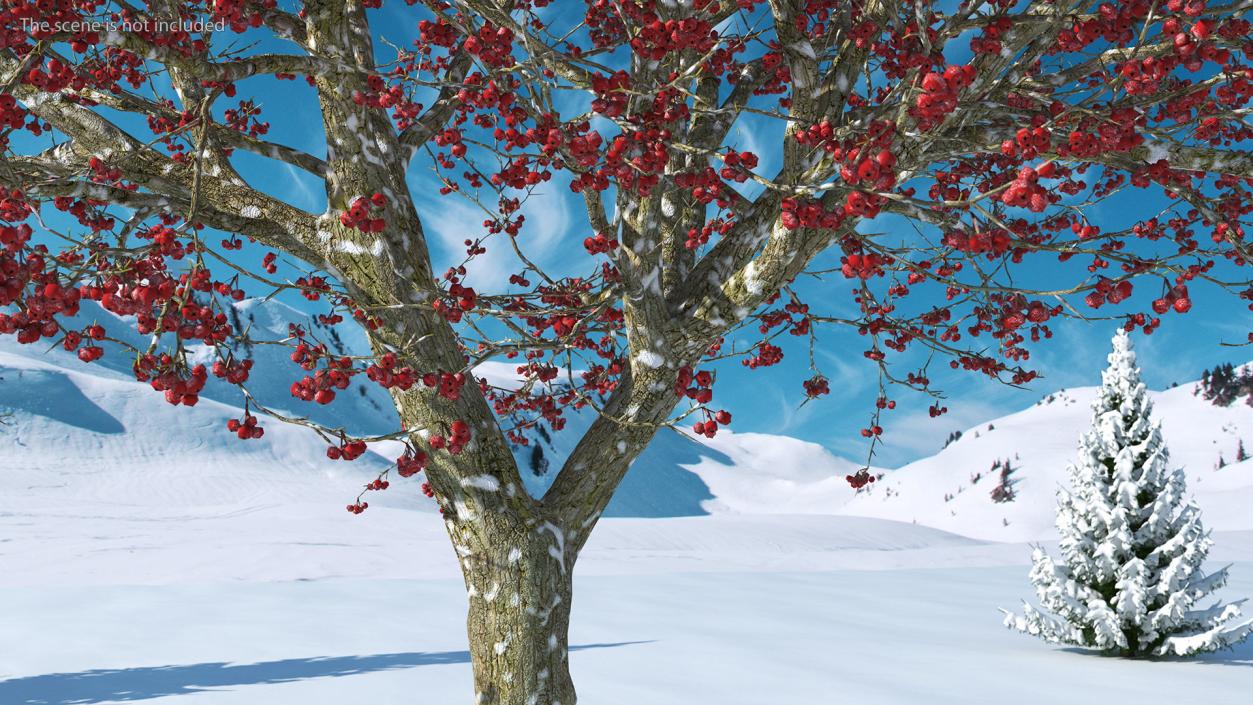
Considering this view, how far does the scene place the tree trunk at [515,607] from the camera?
4824 millimetres

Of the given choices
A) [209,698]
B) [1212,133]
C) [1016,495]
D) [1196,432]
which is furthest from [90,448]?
[1196,432]

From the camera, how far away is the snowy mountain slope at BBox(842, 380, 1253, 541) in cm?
4116

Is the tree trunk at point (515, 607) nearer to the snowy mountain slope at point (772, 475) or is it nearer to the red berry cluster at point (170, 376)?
the red berry cluster at point (170, 376)

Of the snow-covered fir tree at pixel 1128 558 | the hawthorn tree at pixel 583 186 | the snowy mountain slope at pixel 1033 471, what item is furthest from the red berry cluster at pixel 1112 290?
the snowy mountain slope at pixel 1033 471

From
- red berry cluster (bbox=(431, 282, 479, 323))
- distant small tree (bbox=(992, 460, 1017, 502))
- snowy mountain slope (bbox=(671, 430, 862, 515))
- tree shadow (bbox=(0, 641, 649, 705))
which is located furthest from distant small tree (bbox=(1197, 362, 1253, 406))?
red berry cluster (bbox=(431, 282, 479, 323))

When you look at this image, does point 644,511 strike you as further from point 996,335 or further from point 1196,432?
point 996,335

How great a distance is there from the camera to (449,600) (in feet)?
52.0

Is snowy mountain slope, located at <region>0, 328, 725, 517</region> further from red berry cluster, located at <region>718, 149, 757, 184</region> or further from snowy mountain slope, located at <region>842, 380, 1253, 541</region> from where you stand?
red berry cluster, located at <region>718, 149, 757, 184</region>

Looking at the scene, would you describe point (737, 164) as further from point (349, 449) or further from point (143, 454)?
point (143, 454)

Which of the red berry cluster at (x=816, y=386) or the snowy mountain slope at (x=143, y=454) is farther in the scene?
the snowy mountain slope at (x=143, y=454)

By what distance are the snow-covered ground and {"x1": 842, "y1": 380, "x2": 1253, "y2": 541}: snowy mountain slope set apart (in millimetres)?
252

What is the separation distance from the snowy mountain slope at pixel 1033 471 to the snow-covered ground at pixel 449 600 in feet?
0.83

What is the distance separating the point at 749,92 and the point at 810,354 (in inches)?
74.2

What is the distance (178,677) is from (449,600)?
6.07m
